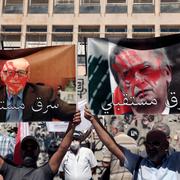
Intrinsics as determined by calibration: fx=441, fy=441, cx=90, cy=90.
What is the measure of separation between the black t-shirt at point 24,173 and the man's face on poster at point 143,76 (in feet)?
4.14

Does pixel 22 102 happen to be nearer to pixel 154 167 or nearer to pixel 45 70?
pixel 45 70

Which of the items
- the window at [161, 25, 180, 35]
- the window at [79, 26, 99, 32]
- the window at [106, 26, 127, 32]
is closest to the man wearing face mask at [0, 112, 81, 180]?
the window at [161, 25, 180, 35]

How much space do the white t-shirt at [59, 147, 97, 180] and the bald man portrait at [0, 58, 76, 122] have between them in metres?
2.20

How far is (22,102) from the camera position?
466cm

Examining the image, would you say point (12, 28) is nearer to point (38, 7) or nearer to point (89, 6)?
point (38, 7)

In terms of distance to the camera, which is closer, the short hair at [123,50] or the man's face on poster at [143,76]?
the man's face on poster at [143,76]

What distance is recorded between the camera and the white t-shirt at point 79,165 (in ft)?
21.6

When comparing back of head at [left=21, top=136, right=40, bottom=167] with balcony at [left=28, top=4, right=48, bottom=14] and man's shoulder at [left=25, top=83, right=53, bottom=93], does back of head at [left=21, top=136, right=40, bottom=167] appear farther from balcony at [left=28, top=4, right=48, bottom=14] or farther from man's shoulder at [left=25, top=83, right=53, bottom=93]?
balcony at [left=28, top=4, right=48, bottom=14]

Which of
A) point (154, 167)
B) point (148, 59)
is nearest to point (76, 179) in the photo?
point (148, 59)

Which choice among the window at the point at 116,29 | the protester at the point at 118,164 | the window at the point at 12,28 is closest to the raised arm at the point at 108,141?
the protester at the point at 118,164

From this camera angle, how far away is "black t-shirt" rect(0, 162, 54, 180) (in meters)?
3.39

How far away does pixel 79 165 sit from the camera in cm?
662

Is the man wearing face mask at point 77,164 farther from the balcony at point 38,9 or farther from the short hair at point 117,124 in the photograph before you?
the balcony at point 38,9

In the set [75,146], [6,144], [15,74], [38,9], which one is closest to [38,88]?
[15,74]
